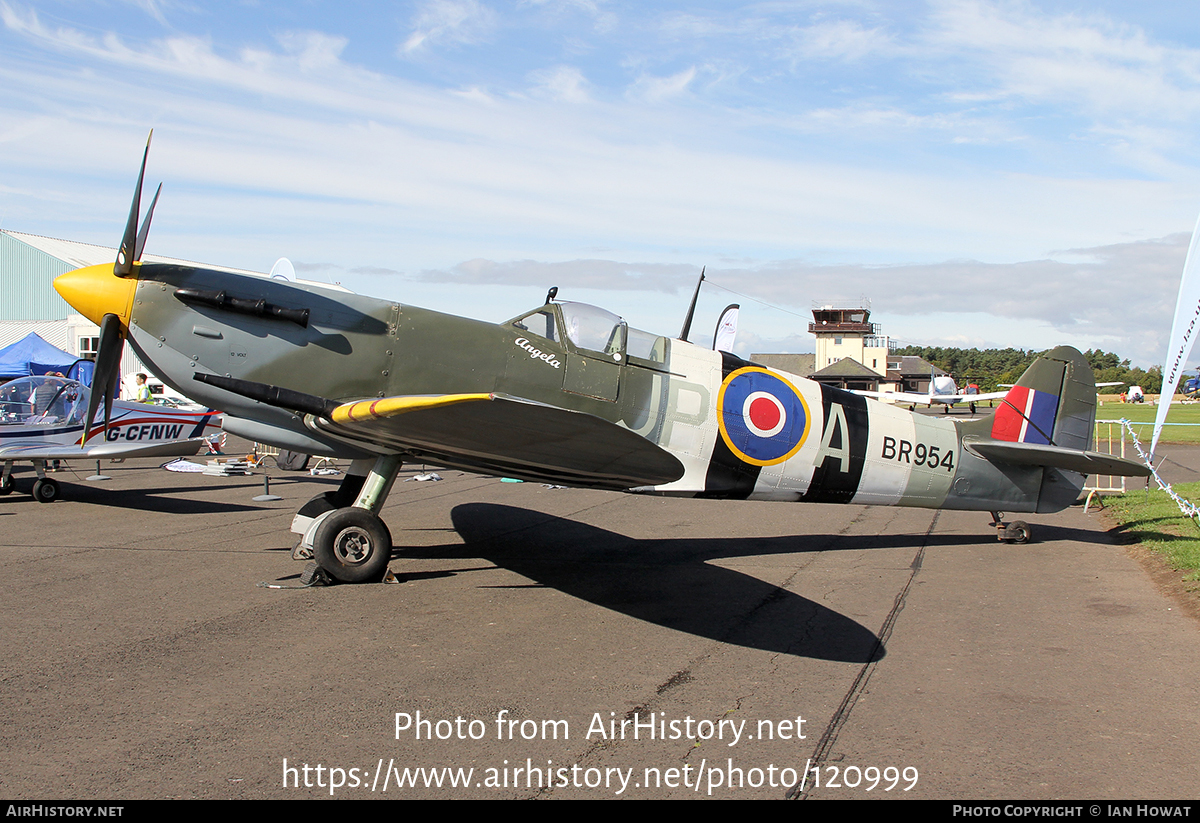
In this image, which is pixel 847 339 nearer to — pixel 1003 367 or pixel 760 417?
pixel 1003 367

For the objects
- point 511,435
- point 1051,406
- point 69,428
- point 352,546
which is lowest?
point 69,428

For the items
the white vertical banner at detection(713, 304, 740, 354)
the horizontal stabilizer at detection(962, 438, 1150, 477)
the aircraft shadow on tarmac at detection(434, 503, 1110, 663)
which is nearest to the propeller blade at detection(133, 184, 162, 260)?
the aircraft shadow on tarmac at detection(434, 503, 1110, 663)

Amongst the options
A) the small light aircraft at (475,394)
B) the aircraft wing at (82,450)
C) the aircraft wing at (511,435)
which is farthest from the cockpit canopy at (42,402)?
the aircraft wing at (511,435)

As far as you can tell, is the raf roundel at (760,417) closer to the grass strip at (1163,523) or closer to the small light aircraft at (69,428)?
the grass strip at (1163,523)

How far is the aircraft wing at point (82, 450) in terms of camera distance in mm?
11727

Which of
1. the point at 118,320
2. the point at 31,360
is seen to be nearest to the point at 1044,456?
the point at 118,320

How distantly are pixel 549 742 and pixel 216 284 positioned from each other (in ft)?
16.1

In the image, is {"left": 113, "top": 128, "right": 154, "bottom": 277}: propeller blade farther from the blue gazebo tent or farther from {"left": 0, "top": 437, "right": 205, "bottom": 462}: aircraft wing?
the blue gazebo tent

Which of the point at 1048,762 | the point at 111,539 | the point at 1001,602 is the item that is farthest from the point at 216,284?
the point at 1001,602

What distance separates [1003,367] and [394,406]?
142 metres

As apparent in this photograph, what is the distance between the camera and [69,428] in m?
12.6

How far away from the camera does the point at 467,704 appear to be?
4234 millimetres

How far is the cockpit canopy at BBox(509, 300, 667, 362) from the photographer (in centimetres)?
718

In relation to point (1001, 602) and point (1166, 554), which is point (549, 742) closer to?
point (1001, 602)
